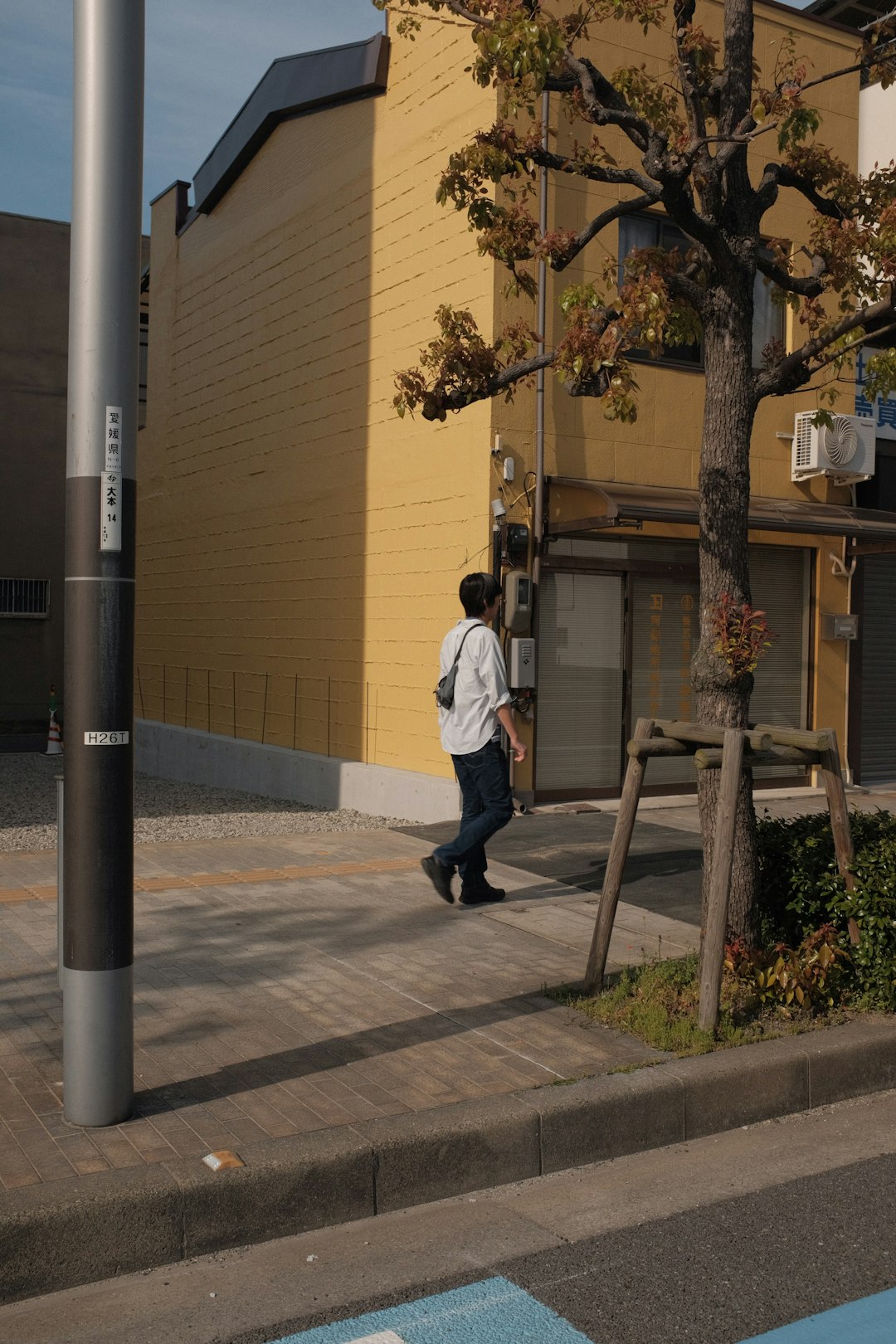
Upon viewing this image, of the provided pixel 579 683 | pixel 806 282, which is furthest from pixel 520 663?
pixel 806 282

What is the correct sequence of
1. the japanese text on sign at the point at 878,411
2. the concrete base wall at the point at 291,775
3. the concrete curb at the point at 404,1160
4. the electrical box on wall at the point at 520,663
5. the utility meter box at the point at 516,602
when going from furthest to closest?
the japanese text on sign at the point at 878,411 < the concrete base wall at the point at 291,775 < the electrical box on wall at the point at 520,663 < the utility meter box at the point at 516,602 < the concrete curb at the point at 404,1160

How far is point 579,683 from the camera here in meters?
12.4

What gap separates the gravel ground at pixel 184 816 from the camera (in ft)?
37.2

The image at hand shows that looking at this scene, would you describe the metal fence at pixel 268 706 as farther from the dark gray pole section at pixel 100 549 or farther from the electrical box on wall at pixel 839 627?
the dark gray pole section at pixel 100 549

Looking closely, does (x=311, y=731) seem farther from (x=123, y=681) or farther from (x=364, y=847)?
(x=123, y=681)

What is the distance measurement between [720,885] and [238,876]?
410 centimetres

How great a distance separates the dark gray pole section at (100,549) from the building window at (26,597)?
2038cm

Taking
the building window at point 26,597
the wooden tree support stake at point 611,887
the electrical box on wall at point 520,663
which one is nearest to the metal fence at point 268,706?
the electrical box on wall at point 520,663

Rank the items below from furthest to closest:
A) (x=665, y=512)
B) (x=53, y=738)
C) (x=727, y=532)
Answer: (x=53, y=738) → (x=665, y=512) → (x=727, y=532)

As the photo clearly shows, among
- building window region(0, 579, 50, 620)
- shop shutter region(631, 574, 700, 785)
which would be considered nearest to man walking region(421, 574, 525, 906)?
shop shutter region(631, 574, 700, 785)

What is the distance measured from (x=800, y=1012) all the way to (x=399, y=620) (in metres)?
8.11

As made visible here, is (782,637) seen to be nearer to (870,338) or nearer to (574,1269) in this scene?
(870,338)

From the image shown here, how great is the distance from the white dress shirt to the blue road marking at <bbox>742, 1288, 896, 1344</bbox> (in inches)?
173

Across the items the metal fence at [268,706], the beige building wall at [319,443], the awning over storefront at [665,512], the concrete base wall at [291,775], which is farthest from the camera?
the metal fence at [268,706]
